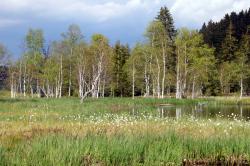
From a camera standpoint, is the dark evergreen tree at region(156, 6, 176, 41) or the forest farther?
the dark evergreen tree at region(156, 6, 176, 41)

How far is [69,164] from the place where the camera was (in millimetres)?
10523

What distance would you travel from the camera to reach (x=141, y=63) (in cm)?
8181

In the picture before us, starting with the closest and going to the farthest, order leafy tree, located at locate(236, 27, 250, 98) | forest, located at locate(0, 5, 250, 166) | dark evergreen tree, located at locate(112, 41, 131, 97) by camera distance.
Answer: forest, located at locate(0, 5, 250, 166), leafy tree, located at locate(236, 27, 250, 98), dark evergreen tree, located at locate(112, 41, 131, 97)

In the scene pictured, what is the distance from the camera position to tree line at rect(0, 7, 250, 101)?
76562mm

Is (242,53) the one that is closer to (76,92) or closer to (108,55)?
(108,55)

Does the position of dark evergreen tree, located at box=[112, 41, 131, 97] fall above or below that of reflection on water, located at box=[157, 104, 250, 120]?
above

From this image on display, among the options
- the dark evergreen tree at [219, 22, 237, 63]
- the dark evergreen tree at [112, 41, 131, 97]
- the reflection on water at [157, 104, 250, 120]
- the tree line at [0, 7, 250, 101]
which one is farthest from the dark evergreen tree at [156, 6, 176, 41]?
the reflection on water at [157, 104, 250, 120]

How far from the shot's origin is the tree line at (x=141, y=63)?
7656 centimetres

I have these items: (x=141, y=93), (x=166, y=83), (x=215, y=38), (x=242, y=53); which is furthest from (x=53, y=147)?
(x=215, y=38)

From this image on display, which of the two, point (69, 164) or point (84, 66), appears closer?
point (69, 164)

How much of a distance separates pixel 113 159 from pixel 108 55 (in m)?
68.9

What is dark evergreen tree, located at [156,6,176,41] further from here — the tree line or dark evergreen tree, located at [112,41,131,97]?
dark evergreen tree, located at [112,41,131,97]

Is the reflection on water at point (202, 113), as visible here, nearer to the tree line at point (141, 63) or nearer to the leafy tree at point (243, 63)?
the tree line at point (141, 63)

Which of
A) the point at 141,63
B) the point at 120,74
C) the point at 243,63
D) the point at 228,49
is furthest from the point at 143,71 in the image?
the point at 228,49
